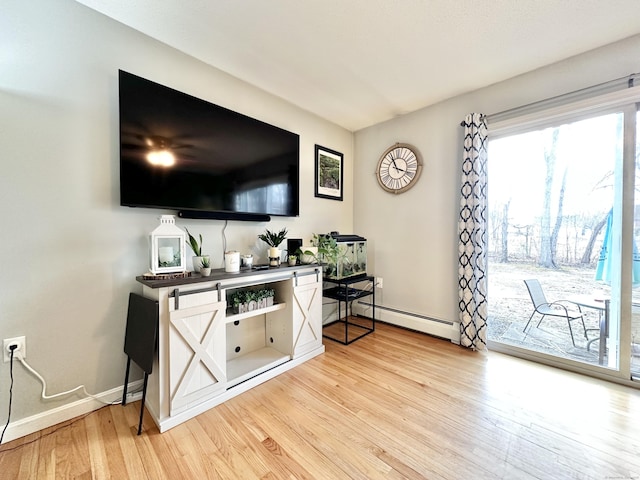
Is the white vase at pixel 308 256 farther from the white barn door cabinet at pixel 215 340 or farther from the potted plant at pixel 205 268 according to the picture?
the potted plant at pixel 205 268

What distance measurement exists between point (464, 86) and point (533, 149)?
0.85 metres

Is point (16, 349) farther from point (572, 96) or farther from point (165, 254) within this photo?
point (572, 96)

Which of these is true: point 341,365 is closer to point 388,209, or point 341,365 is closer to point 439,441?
point 439,441

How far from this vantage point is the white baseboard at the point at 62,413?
1.34m

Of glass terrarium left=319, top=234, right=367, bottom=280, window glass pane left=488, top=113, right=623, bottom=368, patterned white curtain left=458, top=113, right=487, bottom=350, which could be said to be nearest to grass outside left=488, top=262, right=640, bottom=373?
window glass pane left=488, top=113, right=623, bottom=368

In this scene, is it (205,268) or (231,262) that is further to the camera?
(231,262)

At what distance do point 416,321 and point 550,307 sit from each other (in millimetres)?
1170

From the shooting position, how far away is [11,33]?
1314 mm

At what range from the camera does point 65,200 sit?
1.46 metres

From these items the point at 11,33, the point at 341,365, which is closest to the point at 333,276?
the point at 341,365

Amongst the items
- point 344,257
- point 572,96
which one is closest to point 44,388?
point 344,257

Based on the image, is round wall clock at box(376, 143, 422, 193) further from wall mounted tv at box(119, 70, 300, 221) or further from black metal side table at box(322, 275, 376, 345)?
wall mounted tv at box(119, 70, 300, 221)

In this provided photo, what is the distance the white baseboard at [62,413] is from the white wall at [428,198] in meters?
2.59

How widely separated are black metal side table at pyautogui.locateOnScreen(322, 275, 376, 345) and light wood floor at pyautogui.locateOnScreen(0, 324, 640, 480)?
73cm
